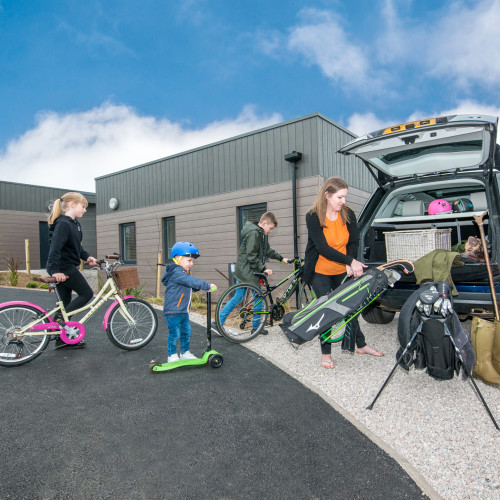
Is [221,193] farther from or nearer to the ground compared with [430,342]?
farther from the ground

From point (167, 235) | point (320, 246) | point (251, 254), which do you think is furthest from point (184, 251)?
point (167, 235)

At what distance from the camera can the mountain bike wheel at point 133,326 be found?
14.9ft

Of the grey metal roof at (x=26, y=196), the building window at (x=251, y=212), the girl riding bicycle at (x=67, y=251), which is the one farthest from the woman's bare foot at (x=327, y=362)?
the grey metal roof at (x=26, y=196)

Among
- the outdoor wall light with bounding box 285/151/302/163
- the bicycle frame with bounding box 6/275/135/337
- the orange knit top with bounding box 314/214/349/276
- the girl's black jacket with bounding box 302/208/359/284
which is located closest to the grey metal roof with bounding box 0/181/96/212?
the outdoor wall light with bounding box 285/151/302/163

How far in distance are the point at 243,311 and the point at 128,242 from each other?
9461 mm

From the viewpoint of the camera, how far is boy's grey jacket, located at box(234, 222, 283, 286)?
5199 millimetres

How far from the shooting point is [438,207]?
4289 millimetres

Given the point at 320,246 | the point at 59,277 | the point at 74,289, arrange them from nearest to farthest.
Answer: the point at 320,246 → the point at 59,277 → the point at 74,289

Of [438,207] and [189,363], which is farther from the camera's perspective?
[438,207]

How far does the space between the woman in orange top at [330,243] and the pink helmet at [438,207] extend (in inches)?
41.9

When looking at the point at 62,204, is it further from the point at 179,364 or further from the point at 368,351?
the point at 368,351

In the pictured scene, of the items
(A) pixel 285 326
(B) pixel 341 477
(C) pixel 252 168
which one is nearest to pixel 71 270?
(A) pixel 285 326

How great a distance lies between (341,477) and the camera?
212cm

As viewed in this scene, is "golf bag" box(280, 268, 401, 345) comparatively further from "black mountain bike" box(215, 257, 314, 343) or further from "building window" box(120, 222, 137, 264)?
"building window" box(120, 222, 137, 264)
